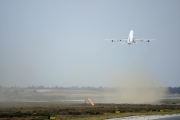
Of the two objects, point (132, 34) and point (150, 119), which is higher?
point (132, 34)

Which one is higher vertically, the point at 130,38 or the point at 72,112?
the point at 130,38

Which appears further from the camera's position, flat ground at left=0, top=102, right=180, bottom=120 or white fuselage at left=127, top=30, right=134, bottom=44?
white fuselage at left=127, top=30, right=134, bottom=44

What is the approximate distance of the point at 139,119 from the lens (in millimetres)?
90500

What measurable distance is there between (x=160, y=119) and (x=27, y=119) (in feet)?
130

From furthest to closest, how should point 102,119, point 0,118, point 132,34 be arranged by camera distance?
point 132,34, point 0,118, point 102,119

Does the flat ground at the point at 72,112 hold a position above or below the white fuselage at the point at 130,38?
below

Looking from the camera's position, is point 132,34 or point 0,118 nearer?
point 0,118

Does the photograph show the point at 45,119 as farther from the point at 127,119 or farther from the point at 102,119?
the point at 127,119

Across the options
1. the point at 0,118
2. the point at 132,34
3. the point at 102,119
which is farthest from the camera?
the point at 132,34

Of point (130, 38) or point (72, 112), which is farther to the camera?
point (130, 38)

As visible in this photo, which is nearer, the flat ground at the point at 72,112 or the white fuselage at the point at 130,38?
the flat ground at the point at 72,112

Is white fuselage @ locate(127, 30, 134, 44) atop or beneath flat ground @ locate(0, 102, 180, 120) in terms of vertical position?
atop

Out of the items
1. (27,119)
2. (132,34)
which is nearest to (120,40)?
(132,34)

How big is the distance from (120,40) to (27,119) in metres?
52.3
